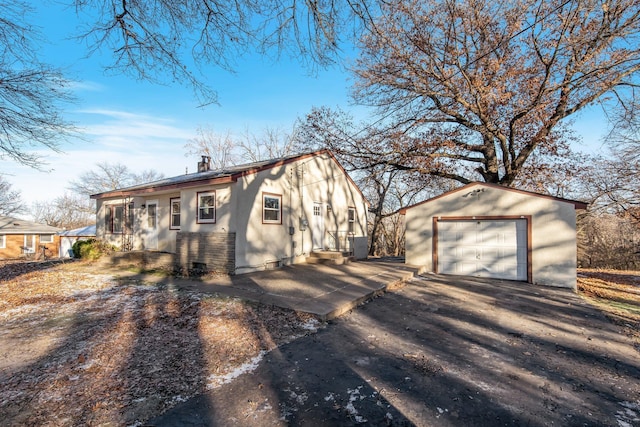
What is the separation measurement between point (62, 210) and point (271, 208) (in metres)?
45.1

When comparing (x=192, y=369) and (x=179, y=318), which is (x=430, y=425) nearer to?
(x=192, y=369)

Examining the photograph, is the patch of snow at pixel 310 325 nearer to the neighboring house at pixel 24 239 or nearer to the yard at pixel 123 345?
the yard at pixel 123 345

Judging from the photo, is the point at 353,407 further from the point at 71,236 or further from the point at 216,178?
the point at 71,236

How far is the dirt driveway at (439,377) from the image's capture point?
283 cm

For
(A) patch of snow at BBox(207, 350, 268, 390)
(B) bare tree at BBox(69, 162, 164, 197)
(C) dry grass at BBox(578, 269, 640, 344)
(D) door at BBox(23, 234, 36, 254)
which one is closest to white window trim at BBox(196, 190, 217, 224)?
(A) patch of snow at BBox(207, 350, 268, 390)

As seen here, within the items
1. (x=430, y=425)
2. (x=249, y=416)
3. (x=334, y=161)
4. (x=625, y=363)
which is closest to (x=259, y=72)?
(x=249, y=416)

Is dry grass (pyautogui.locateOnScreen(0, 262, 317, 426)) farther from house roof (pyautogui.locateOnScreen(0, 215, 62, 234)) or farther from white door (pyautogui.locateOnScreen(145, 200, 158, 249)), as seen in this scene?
house roof (pyautogui.locateOnScreen(0, 215, 62, 234))

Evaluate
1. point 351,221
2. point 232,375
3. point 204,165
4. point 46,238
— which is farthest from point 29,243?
point 232,375

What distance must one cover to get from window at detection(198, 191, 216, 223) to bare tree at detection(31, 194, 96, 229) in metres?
40.2

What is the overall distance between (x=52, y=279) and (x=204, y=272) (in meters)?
4.28

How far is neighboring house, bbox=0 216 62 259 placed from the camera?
25.8 metres

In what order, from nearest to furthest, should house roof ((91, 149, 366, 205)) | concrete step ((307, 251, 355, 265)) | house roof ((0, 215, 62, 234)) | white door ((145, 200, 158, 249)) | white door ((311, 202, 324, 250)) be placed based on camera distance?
house roof ((91, 149, 366, 205)) → concrete step ((307, 251, 355, 265)) → white door ((145, 200, 158, 249)) → white door ((311, 202, 324, 250)) → house roof ((0, 215, 62, 234))

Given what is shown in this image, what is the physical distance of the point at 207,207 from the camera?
10.5 meters

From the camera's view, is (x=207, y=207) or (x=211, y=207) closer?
(x=211, y=207)
